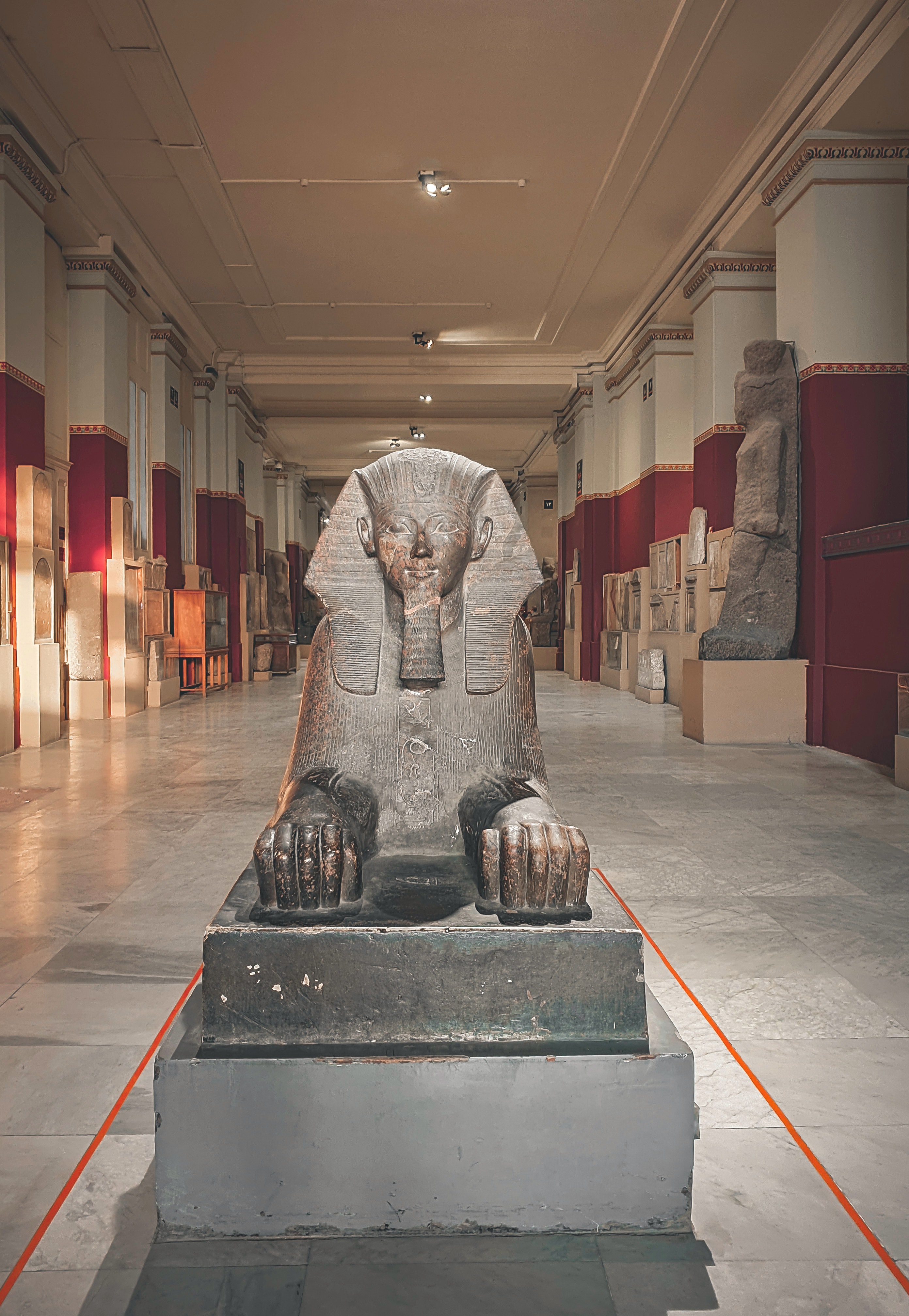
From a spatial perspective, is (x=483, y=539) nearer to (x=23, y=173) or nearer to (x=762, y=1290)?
(x=762, y=1290)

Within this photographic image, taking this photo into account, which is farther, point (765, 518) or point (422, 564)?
point (765, 518)

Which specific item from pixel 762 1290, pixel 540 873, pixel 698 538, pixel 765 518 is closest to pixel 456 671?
pixel 540 873

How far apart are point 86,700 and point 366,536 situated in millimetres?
8483

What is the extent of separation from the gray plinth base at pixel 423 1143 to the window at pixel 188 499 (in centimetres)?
1340

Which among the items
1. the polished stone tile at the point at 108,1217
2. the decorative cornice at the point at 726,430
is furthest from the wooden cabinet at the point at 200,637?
the polished stone tile at the point at 108,1217

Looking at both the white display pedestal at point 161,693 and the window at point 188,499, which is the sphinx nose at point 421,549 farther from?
the window at point 188,499

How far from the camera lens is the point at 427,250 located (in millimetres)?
11180

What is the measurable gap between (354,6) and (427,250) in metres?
4.47

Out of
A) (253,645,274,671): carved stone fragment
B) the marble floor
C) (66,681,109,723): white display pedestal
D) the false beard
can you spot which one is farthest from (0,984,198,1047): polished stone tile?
(253,645,274,671): carved stone fragment

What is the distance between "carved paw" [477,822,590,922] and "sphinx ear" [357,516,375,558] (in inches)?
29.9

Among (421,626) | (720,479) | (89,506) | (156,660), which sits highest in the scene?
(720,479)

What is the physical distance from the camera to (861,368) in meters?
7.63

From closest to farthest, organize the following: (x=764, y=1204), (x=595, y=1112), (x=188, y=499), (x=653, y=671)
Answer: (x=595, y=1112) < (x=764, y=1204) < (x=653, y=671) < (x=188, y=499)

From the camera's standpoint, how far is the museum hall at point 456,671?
1579 mm
